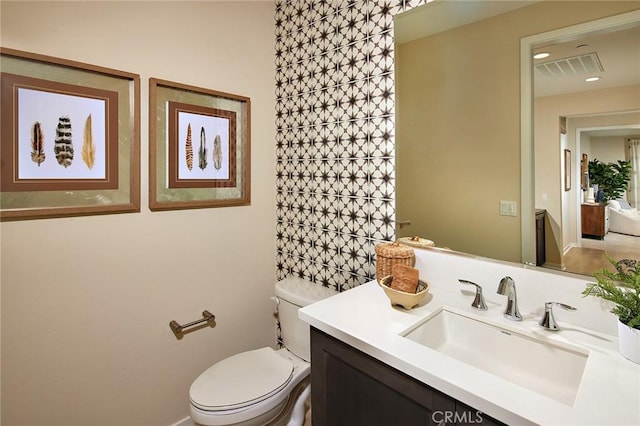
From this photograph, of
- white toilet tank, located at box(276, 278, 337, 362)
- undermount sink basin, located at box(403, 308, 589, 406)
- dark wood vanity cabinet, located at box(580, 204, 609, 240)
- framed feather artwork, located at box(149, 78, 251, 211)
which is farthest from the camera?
white toilet tank, located at box(276, 278, 337, 362)

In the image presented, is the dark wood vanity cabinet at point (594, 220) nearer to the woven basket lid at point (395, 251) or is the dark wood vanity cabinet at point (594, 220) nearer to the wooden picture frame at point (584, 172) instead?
the wooden picture frame at point (584, 172)

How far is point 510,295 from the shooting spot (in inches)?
41.0

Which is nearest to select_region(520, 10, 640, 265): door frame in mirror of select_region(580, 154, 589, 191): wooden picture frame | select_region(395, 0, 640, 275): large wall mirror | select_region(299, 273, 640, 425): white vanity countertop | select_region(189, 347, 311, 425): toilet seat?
select_region(395, 0, 640, 275): large wall mirror

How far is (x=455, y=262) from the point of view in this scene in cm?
127

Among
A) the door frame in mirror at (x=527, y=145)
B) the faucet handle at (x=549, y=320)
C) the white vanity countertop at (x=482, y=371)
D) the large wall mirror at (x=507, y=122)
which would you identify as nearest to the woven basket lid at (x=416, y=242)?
the large wall mirror at (x=507, y=122)

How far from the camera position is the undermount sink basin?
0.88 m

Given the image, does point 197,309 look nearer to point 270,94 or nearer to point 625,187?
point 270,94

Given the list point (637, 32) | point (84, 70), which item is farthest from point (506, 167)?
point (84, 70)

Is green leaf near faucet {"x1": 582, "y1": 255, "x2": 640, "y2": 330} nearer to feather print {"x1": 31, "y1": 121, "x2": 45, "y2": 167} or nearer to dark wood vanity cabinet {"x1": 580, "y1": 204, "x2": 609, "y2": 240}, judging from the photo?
dark wood vanity cabinet {"x1": 580, "y1": 204, "x2": 609, "y2": 240}

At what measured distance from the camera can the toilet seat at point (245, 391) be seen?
1.26m

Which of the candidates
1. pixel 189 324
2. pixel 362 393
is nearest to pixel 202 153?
pixel 189 324

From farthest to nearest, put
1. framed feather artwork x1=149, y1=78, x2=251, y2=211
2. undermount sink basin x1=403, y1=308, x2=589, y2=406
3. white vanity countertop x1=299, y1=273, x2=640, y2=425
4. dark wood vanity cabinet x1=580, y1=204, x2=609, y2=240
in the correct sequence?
framed feather artwork x1=149, y1=78, x2=251, y2=211
dark wood vanity cabinet x1=580, y1=204, x2=609, y2=240
undermount sink basin x1=403, y1=308, x2=589, y2=406
white vanity countertop x1=299, y1=273, x2=640, y2=425

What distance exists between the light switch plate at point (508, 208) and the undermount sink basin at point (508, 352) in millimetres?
389

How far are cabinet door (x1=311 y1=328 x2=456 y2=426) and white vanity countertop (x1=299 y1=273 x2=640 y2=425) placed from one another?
0.12 feet
